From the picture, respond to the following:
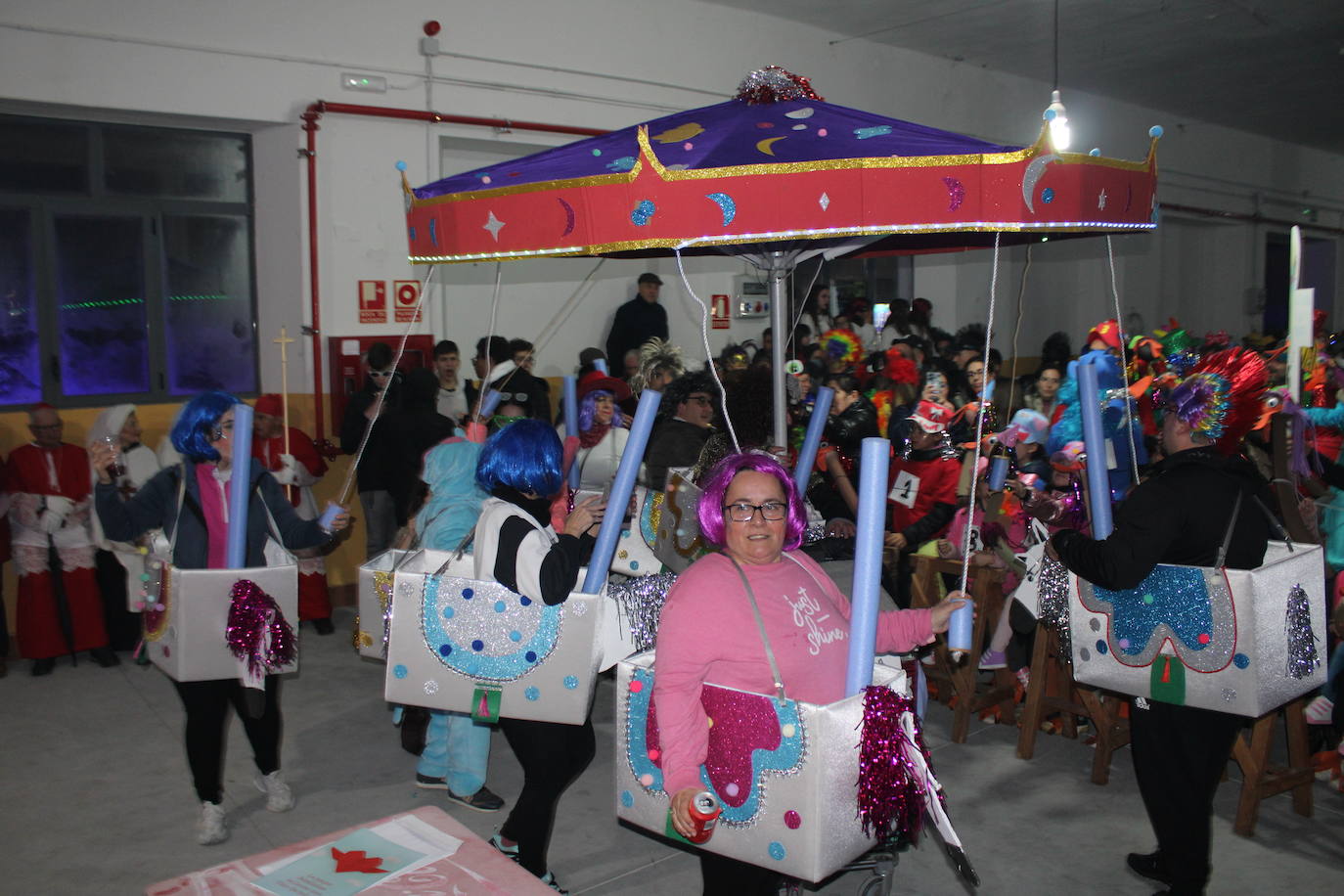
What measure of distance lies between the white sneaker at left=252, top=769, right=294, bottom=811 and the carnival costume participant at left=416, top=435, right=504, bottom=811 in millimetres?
612

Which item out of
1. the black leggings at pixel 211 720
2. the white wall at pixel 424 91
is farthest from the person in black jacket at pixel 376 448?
the black leggings at pixel 211 720

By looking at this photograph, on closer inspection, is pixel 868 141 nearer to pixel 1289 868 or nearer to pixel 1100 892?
pixel 1100 892

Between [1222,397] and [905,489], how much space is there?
7.20 ft

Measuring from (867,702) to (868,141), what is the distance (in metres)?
1.71

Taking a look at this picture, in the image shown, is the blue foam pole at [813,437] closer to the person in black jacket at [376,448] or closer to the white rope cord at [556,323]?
the person in black jacket at [376,448]

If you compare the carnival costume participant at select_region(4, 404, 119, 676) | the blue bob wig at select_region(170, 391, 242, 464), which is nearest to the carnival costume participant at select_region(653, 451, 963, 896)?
the blue bob wig at select_region(170, 391, 242, 464)

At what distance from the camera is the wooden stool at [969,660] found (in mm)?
4836

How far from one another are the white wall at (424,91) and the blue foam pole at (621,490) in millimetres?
5172

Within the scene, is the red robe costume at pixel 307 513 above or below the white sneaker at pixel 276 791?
above

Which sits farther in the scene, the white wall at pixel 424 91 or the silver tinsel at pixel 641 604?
the white wall at pixel 424 91

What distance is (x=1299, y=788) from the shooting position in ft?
13.5

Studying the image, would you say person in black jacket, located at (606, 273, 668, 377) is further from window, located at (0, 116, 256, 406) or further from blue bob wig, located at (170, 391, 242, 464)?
blue bob wig, located at (170, 391, 242, 464)

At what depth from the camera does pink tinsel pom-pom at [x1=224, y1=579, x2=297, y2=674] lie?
3.65 m

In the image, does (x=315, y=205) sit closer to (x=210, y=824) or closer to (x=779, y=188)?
(x=210, y=824)
